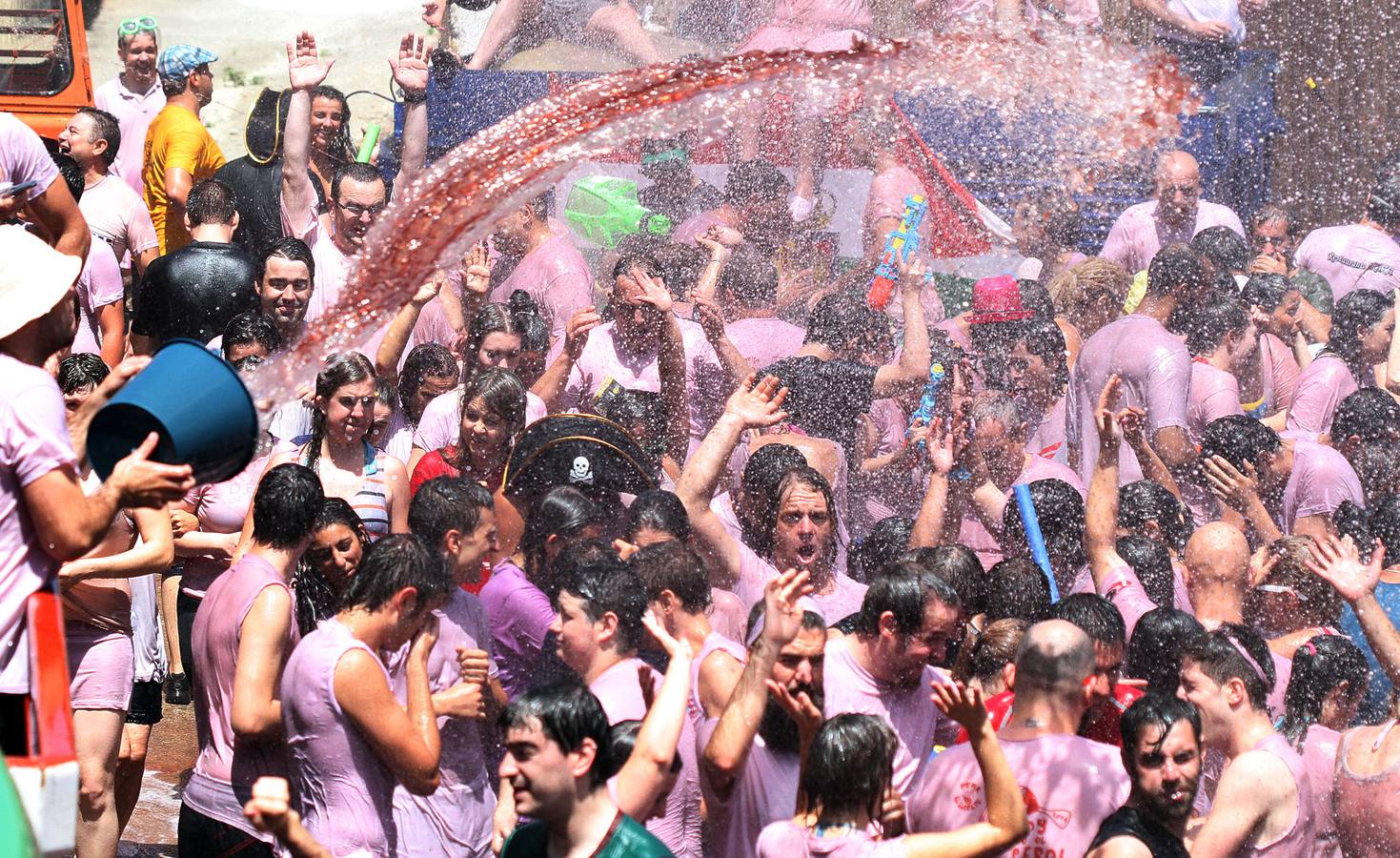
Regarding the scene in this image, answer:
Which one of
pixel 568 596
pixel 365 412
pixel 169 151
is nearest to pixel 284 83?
pixel 169 151

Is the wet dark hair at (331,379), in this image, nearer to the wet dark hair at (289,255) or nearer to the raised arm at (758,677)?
the wet dark hair at (289,255)

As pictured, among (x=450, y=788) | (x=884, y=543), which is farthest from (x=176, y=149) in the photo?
(x=450, y=788)

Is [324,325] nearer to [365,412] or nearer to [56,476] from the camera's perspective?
[365,412]

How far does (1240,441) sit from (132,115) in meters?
5.55

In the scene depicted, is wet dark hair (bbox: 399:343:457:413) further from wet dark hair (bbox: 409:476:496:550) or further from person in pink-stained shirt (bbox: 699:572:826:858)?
person in pink-stained shirt (bbox: 699:572:826:858)

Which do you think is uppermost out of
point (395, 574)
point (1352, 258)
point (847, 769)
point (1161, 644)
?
point (847, 769)

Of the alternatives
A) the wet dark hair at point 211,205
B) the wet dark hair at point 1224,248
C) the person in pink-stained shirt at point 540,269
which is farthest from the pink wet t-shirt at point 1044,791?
the wet dark hair at point 1224,248

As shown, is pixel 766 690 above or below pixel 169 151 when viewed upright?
above

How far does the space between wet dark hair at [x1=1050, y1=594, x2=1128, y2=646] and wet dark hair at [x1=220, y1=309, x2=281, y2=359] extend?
109 inches

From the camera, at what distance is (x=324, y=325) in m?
5.77

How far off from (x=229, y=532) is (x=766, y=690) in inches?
79.5

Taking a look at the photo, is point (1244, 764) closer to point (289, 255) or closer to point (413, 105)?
point (289, 255)

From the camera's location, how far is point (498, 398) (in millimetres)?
5340

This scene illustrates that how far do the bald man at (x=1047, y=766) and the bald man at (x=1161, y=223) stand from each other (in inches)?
174
